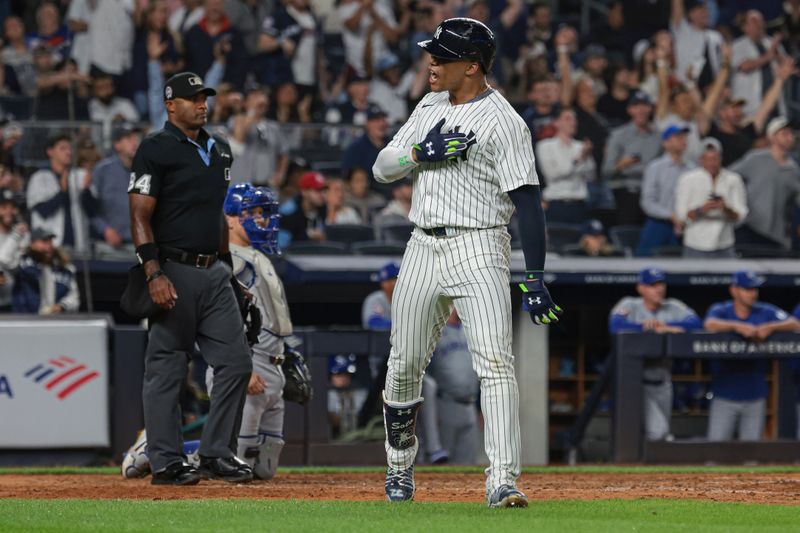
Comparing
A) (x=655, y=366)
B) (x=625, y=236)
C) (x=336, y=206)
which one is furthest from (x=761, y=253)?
(x=336, y=206)

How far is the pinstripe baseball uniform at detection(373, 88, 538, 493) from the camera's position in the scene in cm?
569

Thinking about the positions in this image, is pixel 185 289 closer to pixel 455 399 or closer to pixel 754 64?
pixel 455 399

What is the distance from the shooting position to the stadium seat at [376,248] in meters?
12.6

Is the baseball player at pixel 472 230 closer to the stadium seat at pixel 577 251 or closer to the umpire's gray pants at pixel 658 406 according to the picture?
the umpire's gray pants at pixel 658 406

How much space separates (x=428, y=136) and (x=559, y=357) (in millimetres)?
8032

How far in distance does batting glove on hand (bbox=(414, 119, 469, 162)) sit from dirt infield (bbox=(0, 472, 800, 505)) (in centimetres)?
163

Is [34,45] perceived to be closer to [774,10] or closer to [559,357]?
[559,357]

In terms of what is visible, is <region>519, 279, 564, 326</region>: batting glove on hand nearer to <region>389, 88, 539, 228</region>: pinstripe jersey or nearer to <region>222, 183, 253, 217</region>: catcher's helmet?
<region>389, 88, 539, 228</region>: pinstripe jersey

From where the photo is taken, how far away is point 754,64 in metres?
16.3

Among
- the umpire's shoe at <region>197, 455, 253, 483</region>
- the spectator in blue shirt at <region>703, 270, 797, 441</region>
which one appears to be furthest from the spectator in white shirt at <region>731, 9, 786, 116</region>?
the umpire's shoe at <region>197, 455, 253, 483</region>

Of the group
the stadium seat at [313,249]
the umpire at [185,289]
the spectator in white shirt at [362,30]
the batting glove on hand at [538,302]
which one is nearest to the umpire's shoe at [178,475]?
the umpire at [185,289]

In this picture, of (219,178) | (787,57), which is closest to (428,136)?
(219,178)

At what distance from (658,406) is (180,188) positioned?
5.47 metres

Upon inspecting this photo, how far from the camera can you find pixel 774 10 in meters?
17.5
